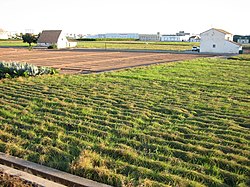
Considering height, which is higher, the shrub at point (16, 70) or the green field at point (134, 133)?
the shrub at point (16, 70)

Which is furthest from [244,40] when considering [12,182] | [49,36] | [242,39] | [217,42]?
[12,182]

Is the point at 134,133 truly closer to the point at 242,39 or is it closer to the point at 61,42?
the point at 61,42

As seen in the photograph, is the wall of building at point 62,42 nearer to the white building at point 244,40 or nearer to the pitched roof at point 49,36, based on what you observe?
the pitched roof at point 49,36

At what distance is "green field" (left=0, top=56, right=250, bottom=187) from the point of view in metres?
4.30

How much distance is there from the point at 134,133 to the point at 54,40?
58.7 m

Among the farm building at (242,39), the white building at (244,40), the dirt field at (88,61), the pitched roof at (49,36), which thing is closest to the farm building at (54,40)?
the pitched roof at (49,36)

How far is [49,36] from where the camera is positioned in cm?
6350

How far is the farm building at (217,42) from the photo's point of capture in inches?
1730

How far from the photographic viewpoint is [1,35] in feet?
371

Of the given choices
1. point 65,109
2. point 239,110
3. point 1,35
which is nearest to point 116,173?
point 65,109

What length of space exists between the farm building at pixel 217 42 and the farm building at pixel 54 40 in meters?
30.8

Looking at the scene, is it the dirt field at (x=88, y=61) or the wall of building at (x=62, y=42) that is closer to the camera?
Answer: the dirt field at (x=88, y=61)

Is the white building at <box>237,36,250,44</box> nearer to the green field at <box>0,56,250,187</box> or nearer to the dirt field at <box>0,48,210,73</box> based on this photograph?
the dirt field at <box>0,48,210,73</box>

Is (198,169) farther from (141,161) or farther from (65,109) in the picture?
(65,109)
